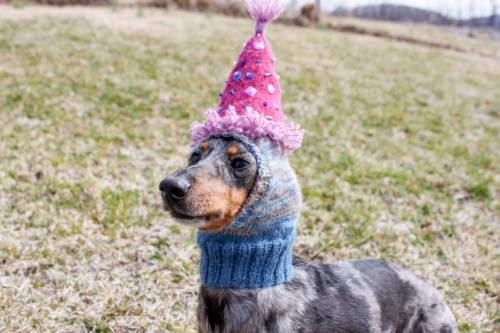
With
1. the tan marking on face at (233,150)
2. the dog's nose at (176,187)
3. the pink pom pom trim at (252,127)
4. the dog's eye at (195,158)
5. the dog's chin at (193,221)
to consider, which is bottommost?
the dog's chin at (193,221)

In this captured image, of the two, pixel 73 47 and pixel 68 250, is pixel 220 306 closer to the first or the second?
pixel 68 250

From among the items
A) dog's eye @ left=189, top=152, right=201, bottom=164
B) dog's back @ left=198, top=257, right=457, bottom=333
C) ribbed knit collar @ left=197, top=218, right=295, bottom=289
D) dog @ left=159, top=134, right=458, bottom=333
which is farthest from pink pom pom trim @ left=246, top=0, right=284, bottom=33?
dog's back @ left=198, top=257, right=457, bottom=333

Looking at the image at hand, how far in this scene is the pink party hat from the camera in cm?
255

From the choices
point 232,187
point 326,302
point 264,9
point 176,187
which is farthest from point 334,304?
point 264,9

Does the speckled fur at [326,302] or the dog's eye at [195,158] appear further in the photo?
the dog's eye at [195,158]

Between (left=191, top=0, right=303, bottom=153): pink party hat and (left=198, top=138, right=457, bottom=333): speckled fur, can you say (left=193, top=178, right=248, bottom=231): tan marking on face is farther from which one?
(left=191, top=0, right=303, bottom=153): pink party hat

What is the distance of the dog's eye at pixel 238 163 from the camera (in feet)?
8.20

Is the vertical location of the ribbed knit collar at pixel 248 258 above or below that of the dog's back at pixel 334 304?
above

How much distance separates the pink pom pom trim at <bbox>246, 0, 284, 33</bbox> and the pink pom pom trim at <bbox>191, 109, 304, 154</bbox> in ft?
1.86

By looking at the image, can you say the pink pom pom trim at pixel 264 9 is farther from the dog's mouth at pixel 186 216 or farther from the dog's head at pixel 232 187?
the dog's mouth at pixel 186 216

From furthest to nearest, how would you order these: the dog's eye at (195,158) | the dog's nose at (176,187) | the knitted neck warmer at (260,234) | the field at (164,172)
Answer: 1. the field at (164,172)
2. the dog's eye at (195,158)
3. the knitted neck warmer at (260,234)
4. the dog's nose at (176,187)

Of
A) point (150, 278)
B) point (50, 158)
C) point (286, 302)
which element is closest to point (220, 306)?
point (286, 302)

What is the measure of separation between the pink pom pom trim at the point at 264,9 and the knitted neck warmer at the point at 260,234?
689 mm

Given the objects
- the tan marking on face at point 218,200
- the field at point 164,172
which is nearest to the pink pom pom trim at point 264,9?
the tan marking on face at point 218,200
